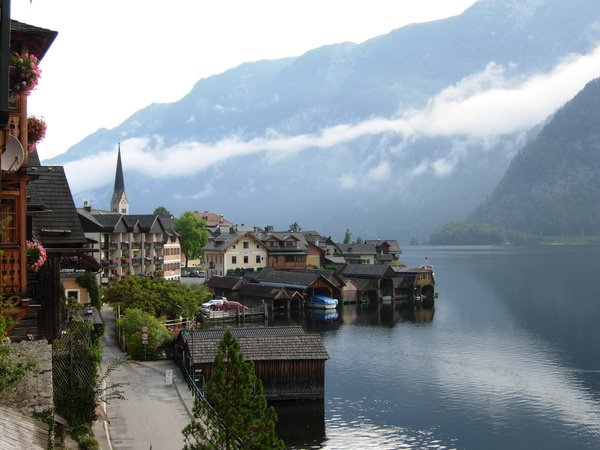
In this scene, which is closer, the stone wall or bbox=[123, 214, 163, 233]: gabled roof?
the stone wall

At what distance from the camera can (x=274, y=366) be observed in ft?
152

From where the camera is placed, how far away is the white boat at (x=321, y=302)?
99625 millimetres

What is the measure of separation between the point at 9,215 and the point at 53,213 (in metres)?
7.29

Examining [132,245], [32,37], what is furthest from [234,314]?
[32,37]

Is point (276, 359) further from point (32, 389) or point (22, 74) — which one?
point (22, 74)

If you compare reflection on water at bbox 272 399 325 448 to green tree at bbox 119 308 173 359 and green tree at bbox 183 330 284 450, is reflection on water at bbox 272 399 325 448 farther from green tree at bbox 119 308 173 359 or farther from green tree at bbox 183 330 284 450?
green tree at bbox 183 330 284 450

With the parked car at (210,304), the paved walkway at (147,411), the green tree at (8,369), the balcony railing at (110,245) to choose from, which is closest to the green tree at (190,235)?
the balcony railing at (110,245)

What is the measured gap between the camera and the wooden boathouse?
4591 centimetres

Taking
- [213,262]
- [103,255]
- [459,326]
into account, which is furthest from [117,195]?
[459,326]

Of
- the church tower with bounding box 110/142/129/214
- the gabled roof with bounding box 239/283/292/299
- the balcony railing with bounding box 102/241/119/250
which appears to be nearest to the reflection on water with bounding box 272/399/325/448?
the gabled roof with bounding box 239/283/292/299

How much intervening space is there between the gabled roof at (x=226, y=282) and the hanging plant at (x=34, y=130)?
273 ft

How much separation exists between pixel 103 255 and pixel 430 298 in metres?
51.2

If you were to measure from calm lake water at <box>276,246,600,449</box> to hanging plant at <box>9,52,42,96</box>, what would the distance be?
27024 mm

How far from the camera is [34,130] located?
21266 mm
